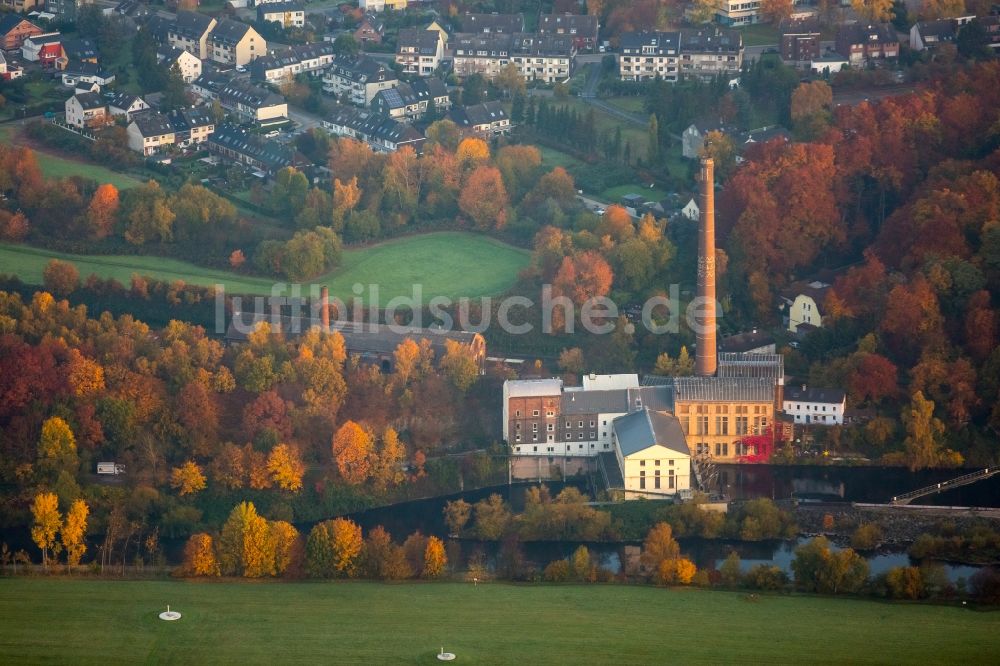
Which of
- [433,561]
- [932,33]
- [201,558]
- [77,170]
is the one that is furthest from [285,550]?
[932,33]

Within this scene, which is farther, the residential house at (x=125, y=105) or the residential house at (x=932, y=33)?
the residential house at (x=932, y=33)

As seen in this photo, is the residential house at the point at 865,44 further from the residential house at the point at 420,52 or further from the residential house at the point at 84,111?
the residential house at the point at 84,111

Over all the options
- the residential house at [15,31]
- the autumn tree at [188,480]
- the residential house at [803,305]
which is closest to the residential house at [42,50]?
the residential house at [15,31]

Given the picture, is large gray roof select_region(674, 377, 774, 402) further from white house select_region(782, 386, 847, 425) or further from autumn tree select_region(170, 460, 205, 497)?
autumn tree select_region(170, 460, 205, 497)

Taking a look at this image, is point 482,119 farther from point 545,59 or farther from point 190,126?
point 190,126

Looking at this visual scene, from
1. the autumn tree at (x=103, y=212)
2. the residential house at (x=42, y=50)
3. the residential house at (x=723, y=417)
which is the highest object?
the residential house at (x=42, y=50)

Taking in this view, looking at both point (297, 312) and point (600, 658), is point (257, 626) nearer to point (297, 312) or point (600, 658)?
point (600, 658)
